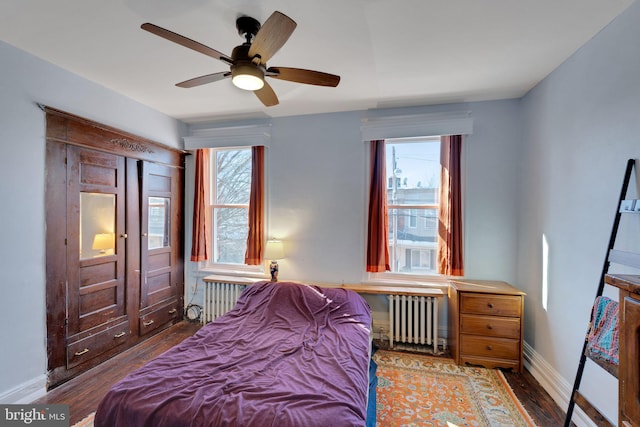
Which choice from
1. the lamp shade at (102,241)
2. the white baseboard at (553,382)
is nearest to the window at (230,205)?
the lamp shade at (102,241)

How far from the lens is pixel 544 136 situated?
2453mm

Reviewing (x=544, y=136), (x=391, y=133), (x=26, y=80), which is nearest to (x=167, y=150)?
(x=26, y=80)

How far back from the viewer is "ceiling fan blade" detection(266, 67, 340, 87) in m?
1.74

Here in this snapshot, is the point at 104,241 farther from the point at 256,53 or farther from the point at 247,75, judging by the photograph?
the point at 256,53

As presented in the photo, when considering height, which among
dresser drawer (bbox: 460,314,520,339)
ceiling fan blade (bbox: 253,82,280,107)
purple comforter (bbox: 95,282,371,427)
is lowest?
dresser drawer (bbox: 460,314,520,339)

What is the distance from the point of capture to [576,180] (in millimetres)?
2047

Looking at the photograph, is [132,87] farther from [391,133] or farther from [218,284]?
[391,133]

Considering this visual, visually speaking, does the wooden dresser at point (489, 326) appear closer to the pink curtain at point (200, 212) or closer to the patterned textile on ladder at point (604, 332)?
the patterned textile on ladder at point (604, 332)

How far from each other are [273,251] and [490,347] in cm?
236

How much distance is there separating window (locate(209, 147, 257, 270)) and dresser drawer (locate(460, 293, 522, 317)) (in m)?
2.53

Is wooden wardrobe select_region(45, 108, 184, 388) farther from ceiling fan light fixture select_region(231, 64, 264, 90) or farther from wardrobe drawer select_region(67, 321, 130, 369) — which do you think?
ceiling fan light fixture select_region(231, 64, 264, 90)

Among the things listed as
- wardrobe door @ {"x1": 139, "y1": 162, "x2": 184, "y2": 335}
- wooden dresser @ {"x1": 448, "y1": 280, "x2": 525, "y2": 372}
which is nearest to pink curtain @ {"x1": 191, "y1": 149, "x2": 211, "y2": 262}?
wardrobe door @ {"x1": 139, "y1": 162, "x2": 184, "y2": 335}

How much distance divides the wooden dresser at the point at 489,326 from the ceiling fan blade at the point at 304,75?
2190 mm

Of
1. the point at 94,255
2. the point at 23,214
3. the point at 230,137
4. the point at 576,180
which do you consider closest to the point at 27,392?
the point at 94,255
